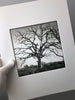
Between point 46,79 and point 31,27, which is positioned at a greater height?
point 31,27

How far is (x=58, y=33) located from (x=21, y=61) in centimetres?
17

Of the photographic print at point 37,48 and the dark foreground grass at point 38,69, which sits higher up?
the photographic print at point 37,48

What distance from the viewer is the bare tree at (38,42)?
2.25 feet

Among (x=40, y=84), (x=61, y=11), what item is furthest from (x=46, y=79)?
(x=61, y=11)

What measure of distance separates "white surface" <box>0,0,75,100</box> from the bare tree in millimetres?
21

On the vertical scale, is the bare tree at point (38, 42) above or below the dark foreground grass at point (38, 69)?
above

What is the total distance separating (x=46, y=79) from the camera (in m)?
0.68

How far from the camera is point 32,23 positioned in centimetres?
69

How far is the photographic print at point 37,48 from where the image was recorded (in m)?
0.68

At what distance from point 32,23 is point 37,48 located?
9cm

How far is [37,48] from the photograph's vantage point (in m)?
0.69

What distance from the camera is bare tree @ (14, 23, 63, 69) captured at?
27.0 inches

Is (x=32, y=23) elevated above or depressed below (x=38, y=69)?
above

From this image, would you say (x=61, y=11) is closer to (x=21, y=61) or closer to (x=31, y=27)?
(x=31, y=27)
